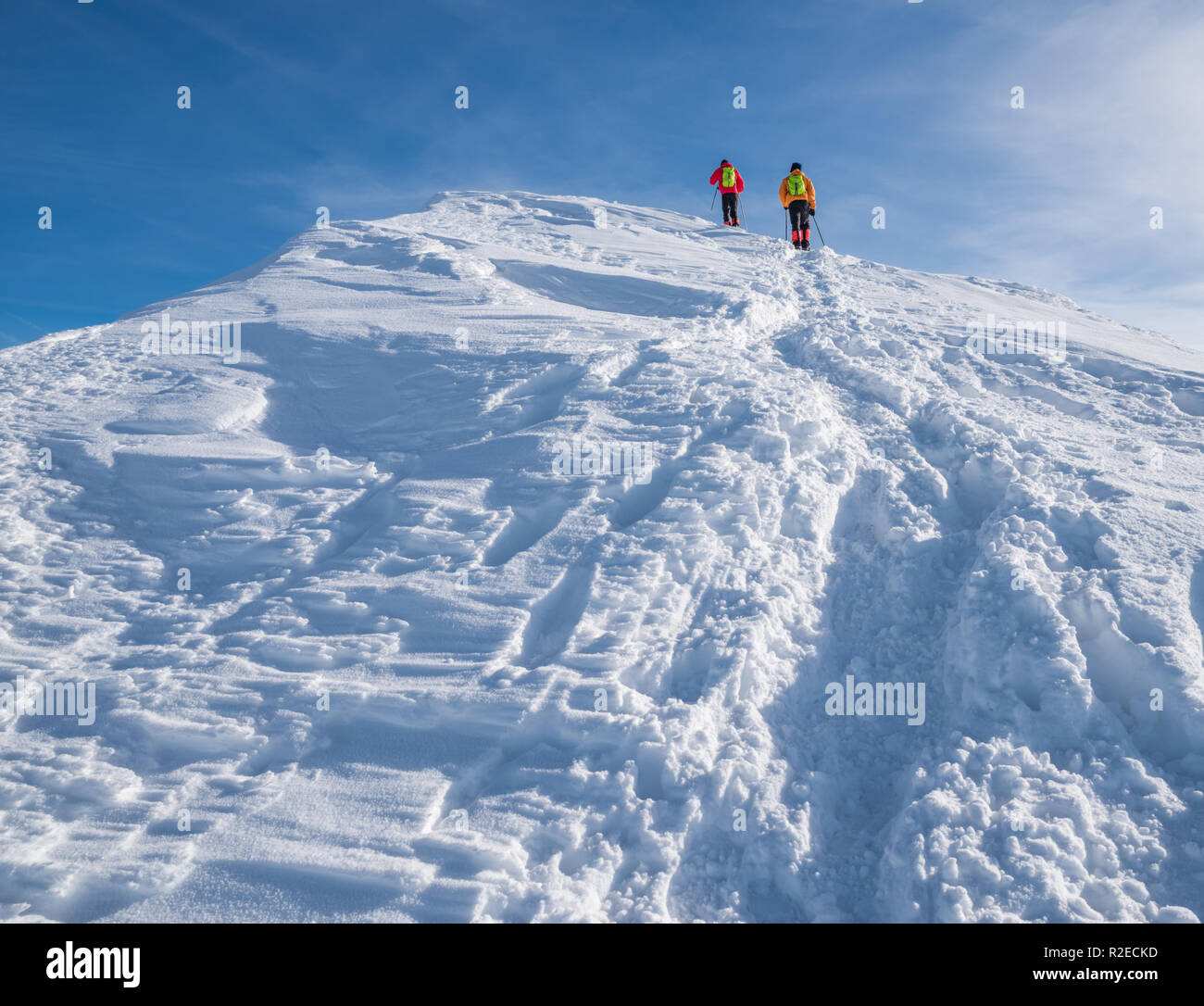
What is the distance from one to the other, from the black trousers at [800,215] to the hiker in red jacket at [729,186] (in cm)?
345

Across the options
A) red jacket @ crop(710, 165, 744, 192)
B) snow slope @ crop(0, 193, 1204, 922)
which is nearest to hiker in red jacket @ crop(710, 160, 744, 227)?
red jacket @ crop(710, 165, 744, 192)

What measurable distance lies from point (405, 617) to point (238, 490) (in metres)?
2.95

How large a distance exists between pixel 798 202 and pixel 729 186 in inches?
160

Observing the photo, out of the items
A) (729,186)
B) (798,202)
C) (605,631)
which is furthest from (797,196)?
(605,631)

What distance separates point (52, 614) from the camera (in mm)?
5488

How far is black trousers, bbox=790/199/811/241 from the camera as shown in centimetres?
1538

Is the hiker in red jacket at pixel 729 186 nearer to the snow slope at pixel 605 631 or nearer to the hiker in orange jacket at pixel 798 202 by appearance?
the hiker in orange jacket at pixel 798 202

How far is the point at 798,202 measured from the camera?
15375 millimetres

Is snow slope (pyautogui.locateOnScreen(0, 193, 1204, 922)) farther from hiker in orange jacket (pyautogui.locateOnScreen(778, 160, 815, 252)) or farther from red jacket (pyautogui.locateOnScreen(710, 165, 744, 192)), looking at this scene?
red jacket (pyautogui.locateOnScreen(710, 165, 744, 192))

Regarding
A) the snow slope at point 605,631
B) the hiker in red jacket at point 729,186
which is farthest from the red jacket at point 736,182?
the snow slope at point 605,631

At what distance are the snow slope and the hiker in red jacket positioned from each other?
36.7ft

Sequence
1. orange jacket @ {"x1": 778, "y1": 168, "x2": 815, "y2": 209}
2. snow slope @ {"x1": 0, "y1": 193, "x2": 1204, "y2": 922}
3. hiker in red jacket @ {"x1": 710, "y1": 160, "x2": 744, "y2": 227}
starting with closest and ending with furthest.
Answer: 1. snow slope @ {"x1": 0, "y1": 193, "x2": 1204, "y2": 922}
2. orange jacket @ {"x1": 778, "y1": 168, "x2": 815, "y2": 209}
3. hiker in red jacket @ {"x1": 710, "y1": 160, "x2": 744, "y2": 227}

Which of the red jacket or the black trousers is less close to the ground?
the red jacket

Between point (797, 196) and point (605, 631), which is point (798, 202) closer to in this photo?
point (797, 196)
